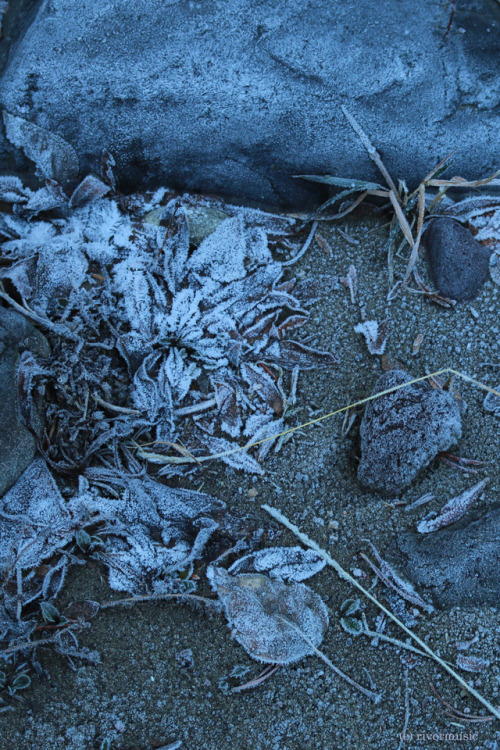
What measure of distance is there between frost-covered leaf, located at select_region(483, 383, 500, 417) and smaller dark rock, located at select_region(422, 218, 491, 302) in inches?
11.1

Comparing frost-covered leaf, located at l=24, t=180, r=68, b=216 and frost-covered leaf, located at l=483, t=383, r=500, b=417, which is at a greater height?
frost-covered leaf, located at l=24, t=180, r=68, b=216

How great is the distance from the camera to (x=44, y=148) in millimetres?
1663

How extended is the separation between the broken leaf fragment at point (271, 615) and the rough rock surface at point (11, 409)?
560mm

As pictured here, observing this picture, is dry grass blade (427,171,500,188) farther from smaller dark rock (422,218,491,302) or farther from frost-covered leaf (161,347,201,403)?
frost-covered leaf (161,347,201,403)

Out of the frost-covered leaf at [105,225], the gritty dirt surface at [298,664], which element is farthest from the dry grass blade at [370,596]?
the frost-covered leaf at [105,225]

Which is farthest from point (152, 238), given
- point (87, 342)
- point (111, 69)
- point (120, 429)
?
point (120, 429)

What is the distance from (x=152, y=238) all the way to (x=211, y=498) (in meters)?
0.77

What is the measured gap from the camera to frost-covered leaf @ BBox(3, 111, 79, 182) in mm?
1641

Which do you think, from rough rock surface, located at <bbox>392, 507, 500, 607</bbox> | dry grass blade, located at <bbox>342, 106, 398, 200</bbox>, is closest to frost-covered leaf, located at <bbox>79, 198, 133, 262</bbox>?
dry grass blade, located at <bbox>342, 106, 398, 200</bbox>

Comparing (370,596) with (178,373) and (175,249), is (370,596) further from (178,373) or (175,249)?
(175,249)

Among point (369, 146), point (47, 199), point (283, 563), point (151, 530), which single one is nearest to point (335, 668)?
point (283, 563)

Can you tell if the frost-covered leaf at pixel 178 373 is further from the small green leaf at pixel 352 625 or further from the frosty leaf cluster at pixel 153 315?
the small green leaf at pixel 352 625

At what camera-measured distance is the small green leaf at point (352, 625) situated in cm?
133

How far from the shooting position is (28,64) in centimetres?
160
